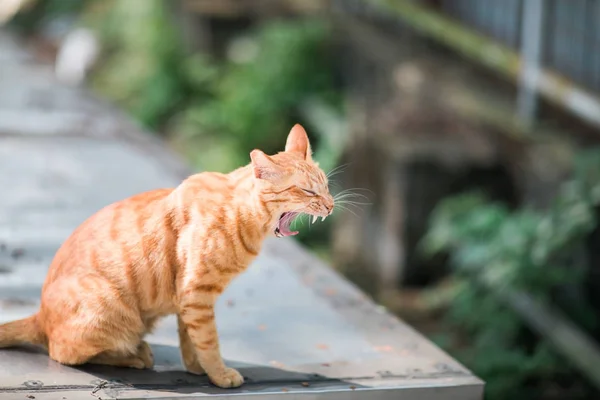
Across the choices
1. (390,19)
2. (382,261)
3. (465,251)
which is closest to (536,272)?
(465,251)

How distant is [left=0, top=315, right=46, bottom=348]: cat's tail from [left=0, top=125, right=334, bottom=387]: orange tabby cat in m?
0.11

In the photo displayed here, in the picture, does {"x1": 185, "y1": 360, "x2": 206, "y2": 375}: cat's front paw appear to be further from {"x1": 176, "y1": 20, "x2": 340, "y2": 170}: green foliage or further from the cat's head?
{"x1": 176, "y1": 20, "x2": 340, "y2": 170}: green foliage

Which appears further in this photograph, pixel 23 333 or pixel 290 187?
pixel 23 333

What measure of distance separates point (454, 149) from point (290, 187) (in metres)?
5.82

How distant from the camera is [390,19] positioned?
1143cm

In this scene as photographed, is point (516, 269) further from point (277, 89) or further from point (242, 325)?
point (277, 89)

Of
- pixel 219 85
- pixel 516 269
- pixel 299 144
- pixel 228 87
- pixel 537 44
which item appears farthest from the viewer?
pixel 219 85

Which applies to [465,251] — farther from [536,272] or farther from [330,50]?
[330,50]

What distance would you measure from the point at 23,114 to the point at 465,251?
14.4 feet

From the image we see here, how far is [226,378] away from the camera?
3.55 meters

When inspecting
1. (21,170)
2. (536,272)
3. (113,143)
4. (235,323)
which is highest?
(113,143)

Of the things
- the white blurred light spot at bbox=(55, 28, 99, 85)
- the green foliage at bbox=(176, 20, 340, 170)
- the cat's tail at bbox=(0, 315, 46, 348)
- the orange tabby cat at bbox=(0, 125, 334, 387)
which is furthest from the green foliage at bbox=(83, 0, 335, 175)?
the orange tabby cat at bbox=(0, 125, 334, 387)

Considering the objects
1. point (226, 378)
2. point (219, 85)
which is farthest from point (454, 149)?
point (219, 85)

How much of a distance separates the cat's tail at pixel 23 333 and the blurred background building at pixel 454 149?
268cm
